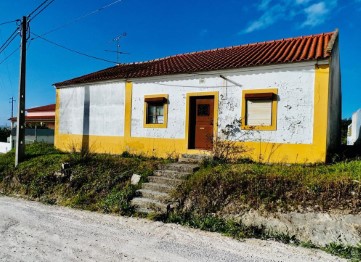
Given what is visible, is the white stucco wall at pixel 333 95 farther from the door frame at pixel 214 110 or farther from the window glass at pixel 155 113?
the window glass at pixel 155 113

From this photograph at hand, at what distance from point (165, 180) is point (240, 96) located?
13.3 feet

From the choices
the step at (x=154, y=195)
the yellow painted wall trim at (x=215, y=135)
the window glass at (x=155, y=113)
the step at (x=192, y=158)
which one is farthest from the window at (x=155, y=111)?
the step at (x=154, y=195)

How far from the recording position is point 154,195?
7.86m

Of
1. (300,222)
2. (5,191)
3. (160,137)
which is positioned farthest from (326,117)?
(5,191)

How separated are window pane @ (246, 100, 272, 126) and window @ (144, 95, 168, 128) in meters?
3.38

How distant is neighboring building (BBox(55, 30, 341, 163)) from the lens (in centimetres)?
908

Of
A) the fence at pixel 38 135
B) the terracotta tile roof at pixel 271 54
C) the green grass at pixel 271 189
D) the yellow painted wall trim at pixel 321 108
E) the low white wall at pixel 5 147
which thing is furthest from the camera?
the fence at pixel 38 135

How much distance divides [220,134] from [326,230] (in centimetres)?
543

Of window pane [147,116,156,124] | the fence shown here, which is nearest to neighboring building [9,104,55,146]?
the fence

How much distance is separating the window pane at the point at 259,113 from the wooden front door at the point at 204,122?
146 cm

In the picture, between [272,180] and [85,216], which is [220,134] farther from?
[85,216]

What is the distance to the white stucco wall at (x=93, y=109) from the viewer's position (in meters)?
13.2

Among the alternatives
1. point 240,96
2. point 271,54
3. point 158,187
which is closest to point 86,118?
point 158,187

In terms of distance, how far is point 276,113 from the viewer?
9562 millimetres
